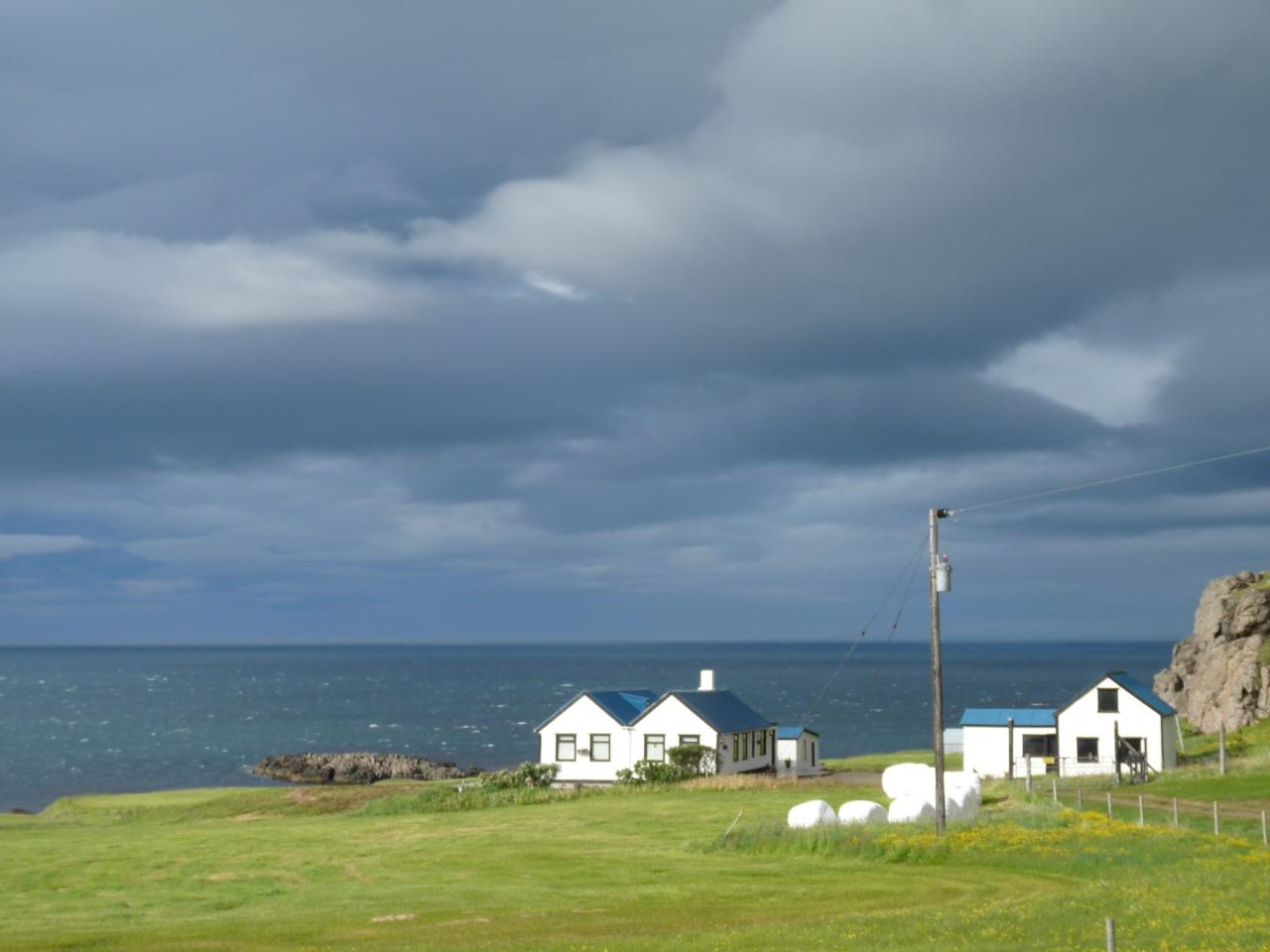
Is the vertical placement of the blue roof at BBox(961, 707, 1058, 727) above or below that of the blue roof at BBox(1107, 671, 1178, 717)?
below

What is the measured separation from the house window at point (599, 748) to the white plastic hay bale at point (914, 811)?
117 feet

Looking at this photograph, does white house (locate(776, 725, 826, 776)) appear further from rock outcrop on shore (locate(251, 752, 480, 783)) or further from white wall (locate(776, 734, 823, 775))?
rock outcrop on shore (locate(251, 752, 480, 783))

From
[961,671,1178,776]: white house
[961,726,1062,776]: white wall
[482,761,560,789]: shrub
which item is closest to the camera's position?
[482,761,560,789]: shrub

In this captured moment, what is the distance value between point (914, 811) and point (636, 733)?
116ft

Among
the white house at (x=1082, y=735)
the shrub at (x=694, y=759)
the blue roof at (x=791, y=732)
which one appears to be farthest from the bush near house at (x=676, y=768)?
the white house at (x=1082, y=735)

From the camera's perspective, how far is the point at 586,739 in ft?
259

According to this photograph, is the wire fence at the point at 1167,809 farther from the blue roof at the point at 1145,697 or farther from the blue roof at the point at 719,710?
the blue roof at the point at 719,710

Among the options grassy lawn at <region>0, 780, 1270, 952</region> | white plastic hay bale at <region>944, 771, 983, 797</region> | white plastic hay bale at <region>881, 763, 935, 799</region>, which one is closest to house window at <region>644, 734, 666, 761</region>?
grassy lawn at <region>0, 780, 1270, 952</region>

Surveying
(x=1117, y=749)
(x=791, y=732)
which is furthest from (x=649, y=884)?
(x=791, y=732)

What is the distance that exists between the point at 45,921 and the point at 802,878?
1975 cm

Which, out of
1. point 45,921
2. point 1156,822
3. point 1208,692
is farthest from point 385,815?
point 1208,692

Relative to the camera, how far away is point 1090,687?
7594 centimetres

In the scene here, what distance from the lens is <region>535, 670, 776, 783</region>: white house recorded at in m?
76.7

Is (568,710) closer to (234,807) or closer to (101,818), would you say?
(234,807)
